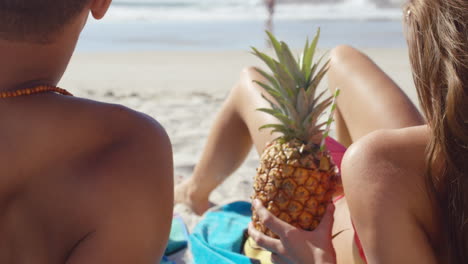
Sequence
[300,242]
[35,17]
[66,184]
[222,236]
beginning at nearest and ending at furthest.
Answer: [35,17] < [66,184] < [300,242] < [222,236]

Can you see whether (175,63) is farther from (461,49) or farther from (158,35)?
(461,49)

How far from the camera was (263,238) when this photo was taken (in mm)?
2451

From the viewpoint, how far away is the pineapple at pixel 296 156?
241 cm

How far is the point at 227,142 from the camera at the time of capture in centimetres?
366

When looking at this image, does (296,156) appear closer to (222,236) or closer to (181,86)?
(222,236)

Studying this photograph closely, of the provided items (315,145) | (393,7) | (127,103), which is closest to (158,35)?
(127,103)

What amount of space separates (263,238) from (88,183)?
3.14ft

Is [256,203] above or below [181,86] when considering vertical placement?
above

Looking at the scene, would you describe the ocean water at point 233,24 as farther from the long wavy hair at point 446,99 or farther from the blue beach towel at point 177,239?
the long wavy hair at point 446,99

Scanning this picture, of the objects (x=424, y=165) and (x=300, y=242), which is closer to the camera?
(x=424, y=165)

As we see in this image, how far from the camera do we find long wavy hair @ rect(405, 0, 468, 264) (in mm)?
1792

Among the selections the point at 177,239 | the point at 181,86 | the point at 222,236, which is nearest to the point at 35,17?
the point at 222,236

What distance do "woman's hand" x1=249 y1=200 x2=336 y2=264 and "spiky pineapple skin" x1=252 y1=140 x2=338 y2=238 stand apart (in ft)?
0.13

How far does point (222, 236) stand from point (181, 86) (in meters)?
5.33
